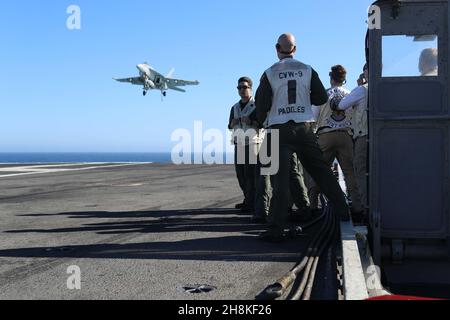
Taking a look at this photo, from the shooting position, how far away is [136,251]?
14.6 feet

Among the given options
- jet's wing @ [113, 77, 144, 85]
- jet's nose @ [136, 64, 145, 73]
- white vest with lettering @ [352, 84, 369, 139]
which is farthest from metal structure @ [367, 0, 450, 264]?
jet's wing @ [113, 77, 144, 85]

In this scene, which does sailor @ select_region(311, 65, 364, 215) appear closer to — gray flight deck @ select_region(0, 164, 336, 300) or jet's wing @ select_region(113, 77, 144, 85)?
gray flight deck @ select_region(0, 164, 336, 300)

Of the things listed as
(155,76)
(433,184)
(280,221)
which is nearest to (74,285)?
(280,221)

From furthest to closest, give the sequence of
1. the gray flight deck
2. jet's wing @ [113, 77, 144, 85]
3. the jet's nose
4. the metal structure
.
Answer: jet's wing @ [113, 77, 144, 85] < the jet's nose < the metal structure < the gray flight deck

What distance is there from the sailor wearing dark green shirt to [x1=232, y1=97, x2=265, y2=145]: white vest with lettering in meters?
1.83

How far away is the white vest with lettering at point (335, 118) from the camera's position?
6.02 m

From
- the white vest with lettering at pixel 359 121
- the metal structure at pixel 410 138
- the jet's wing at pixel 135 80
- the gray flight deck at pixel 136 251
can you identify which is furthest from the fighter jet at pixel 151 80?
the metal structure at pixel 410 138

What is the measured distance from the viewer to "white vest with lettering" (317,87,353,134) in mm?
6023

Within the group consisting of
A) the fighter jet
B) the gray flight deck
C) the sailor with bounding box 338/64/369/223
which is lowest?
the gray flight deck

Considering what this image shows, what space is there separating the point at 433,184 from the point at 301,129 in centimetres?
133

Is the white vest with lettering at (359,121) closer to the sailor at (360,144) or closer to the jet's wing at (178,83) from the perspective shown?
the sailor at (360,144)

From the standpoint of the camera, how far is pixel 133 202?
28.4 feet

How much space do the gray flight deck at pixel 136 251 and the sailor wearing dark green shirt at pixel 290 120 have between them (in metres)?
0.46
